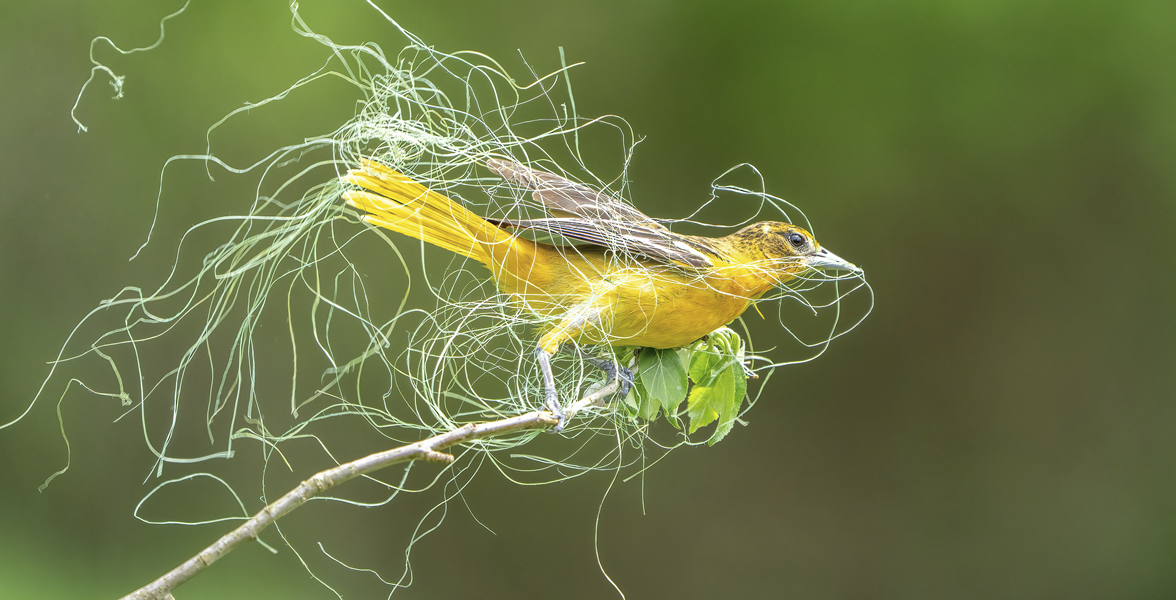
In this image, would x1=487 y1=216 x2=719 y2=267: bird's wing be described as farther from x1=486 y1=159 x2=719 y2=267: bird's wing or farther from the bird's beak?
the bird's beak

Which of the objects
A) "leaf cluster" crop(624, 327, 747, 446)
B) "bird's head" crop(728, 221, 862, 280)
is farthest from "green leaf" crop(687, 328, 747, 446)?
"bird's head" crop(728, 221, 862, 280)

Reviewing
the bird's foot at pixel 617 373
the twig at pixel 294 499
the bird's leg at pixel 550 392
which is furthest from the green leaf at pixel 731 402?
the twig at pixel 294 499

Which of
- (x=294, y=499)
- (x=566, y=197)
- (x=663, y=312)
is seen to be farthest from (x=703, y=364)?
(x=294, y=499)

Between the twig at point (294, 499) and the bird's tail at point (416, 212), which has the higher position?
the bird's tail at point (416, 212)

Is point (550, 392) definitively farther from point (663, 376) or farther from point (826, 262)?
point (826, 262)

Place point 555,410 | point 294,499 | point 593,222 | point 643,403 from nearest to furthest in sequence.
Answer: point 294,499 → point 555,410 → point 593,222 → point 643,403

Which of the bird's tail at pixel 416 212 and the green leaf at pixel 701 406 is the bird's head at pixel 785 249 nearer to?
the green leaf at pixel 701 406

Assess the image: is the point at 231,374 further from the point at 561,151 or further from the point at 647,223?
the point at 647,223

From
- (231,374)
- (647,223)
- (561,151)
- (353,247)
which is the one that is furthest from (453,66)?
(647,223)

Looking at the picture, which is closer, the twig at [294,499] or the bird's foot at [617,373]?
the twig at [294,499]
